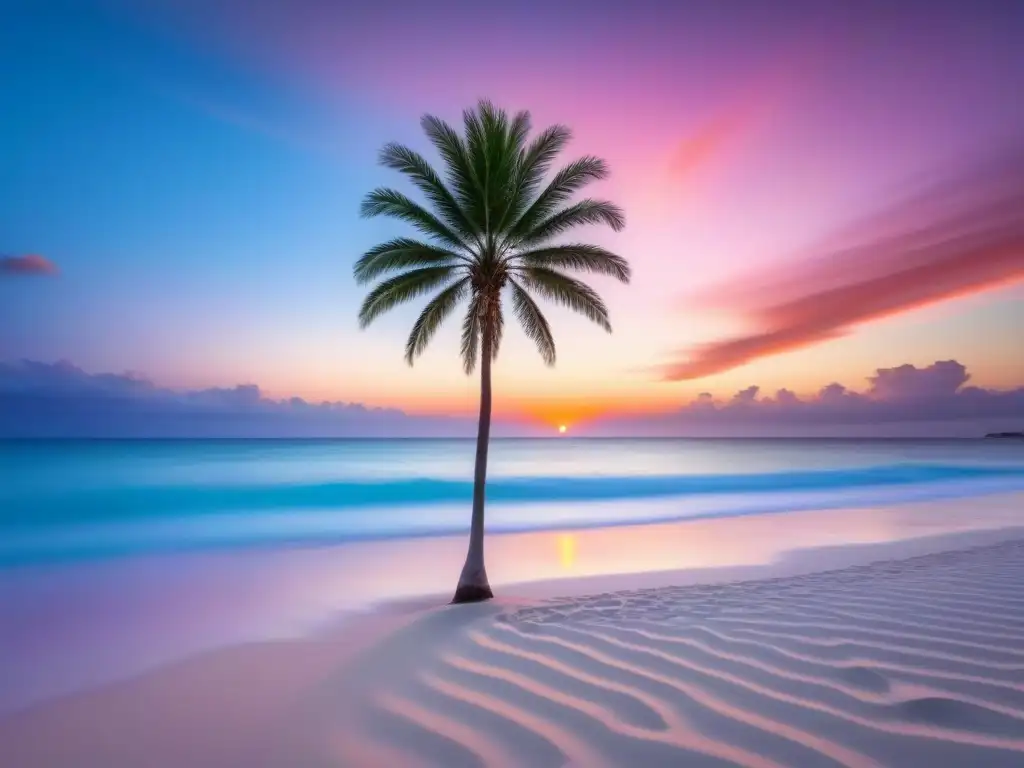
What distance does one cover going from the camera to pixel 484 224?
32.6 feet

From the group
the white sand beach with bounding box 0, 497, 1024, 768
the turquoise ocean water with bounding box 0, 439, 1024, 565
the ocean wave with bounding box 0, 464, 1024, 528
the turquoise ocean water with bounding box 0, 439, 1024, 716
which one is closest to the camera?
the white sand beach with bounding box 0, 497, 1024, 768

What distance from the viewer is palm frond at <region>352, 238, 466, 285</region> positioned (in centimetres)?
1008

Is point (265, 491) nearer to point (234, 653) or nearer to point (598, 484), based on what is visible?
point (598, 484)

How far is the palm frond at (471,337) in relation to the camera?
10.3 meters

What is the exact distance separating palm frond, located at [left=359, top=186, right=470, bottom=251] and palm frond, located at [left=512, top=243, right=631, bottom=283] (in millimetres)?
1200

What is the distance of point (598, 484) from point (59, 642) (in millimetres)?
41114

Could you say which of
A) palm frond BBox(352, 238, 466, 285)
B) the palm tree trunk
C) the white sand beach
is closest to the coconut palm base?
the palm tree trunk

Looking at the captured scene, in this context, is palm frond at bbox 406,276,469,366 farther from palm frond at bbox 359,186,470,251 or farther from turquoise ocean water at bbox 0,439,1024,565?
turquoise ocean water at bbox 0,439,1024,565

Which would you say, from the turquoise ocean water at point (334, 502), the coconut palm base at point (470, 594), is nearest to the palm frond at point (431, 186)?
the coconut palm base at point (470, 594)

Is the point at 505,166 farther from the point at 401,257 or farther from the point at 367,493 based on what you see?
the point at 367,493

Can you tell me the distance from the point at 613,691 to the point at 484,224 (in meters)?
7.48

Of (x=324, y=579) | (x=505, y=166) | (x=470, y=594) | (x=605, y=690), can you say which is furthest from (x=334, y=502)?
(x=605, y=690)

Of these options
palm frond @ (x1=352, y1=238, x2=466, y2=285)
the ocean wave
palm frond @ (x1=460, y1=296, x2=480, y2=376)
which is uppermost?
palm frond @ (x1=352, y1=238, x2=466, y2=285)

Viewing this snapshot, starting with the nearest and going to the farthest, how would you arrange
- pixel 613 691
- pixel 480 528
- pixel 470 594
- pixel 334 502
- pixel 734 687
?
pixel 734 687 → pixel 613 691 → pixel 470 594 → pixel 480 528 → pixel 334 502
